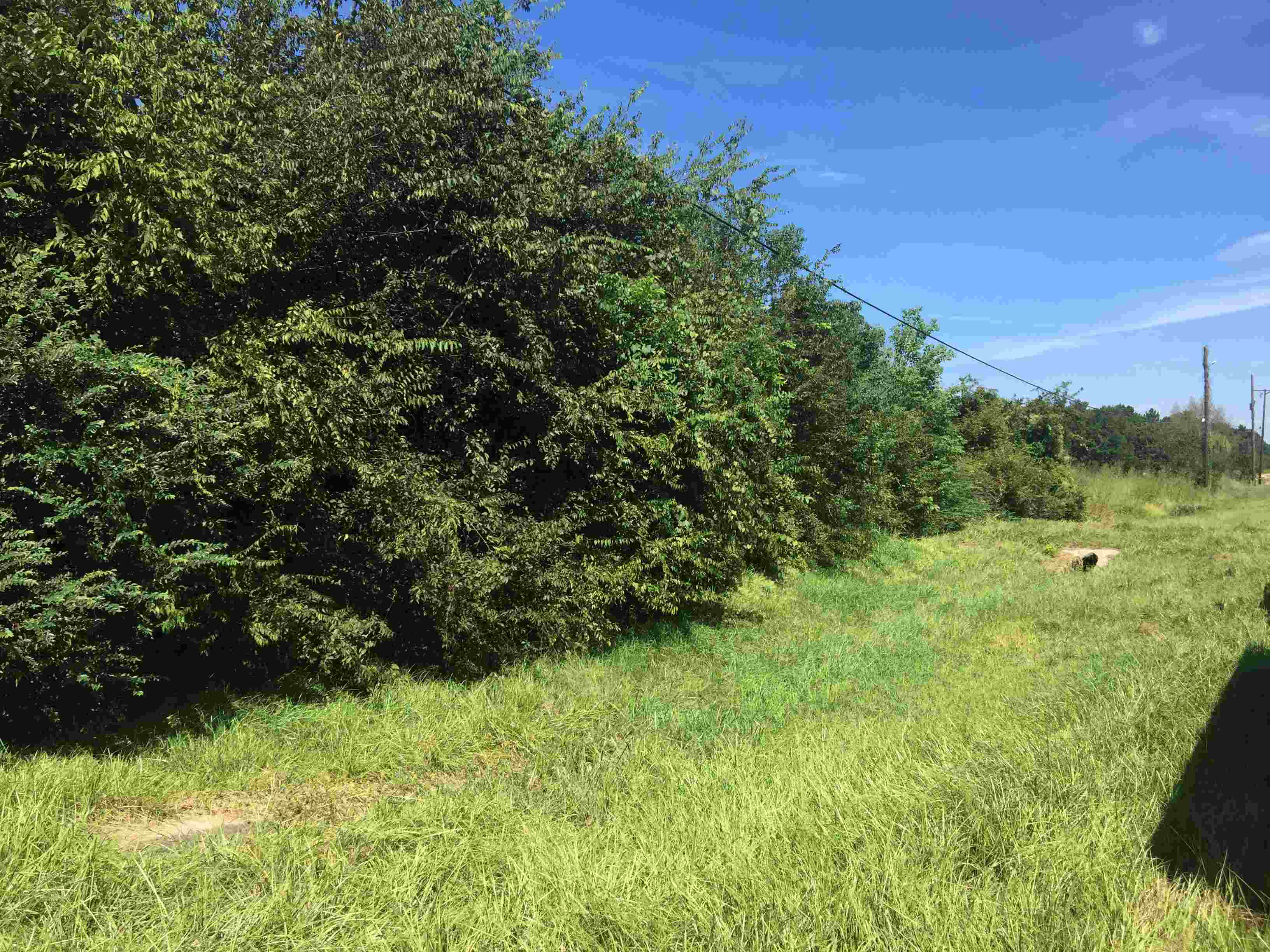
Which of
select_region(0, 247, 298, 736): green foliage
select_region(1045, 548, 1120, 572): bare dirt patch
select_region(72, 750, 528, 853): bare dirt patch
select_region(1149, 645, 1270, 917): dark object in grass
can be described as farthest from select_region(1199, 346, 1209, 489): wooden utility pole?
select_region(0, 247, 298, 736): green foliage

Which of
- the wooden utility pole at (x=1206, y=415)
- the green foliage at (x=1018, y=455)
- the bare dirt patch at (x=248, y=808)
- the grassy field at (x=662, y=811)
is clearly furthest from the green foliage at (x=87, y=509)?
the wooden utility pole at (x=1206, y=415)

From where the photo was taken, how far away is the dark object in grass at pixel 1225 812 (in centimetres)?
336

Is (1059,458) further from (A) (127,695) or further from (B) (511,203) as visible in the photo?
(A) (127,695)

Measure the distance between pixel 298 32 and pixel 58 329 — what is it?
7.52m

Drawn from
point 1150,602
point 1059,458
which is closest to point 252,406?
point 1150,602

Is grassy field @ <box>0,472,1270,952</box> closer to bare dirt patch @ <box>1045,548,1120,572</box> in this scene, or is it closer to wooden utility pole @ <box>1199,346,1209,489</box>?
bare dirt patch @ <box>1045,548,1120,572</box>

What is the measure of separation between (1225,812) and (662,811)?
3083 millimetres

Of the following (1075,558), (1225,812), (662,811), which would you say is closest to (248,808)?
(662,811)

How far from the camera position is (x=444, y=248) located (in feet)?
26.9

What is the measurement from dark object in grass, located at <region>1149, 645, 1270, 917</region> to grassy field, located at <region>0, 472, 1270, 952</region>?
0.10 metres

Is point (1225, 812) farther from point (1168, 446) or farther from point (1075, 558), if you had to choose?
→ point (1168, 446)

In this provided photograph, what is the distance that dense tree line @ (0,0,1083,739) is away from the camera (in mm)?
5121

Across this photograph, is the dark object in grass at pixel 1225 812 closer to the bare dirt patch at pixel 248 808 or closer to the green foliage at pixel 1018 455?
the bare dirt patch at pixel 248 808

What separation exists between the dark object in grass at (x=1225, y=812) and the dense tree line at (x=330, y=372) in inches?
213
